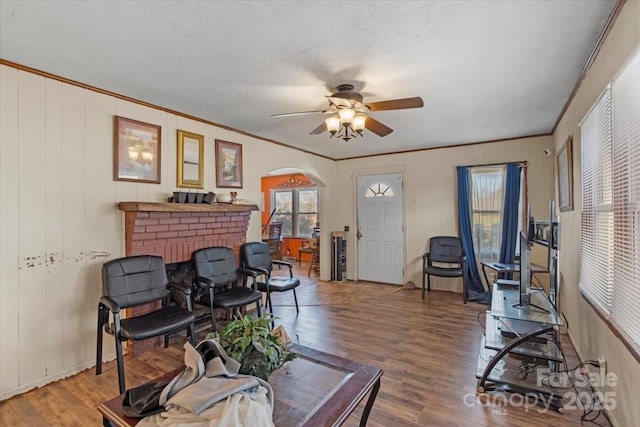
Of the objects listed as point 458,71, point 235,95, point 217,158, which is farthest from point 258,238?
point 458,71

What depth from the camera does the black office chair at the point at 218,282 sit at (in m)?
3.14

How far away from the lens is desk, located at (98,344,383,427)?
1.35 metres

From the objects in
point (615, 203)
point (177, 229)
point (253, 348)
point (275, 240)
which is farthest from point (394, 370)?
point (275, 240)

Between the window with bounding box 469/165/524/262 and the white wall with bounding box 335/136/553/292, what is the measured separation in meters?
0.18

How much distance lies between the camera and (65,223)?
2.54 metres

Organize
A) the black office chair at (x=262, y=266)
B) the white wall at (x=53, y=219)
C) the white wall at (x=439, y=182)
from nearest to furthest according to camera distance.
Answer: the white wall at (x=53, y=219) → the black office chair at (x=262, y=266) → the white wall at (x=439, y=182)

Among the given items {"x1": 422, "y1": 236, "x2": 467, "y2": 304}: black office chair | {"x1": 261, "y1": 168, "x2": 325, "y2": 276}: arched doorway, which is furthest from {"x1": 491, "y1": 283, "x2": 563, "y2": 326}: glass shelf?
{"x1": 261, "y1": 168, "x2": 325, "y2": 276}: arched doorway

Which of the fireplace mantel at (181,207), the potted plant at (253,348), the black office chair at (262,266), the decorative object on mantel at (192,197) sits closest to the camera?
the potted plant at (253,348)

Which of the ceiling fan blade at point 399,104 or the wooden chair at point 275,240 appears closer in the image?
the ceiling fan blade at point 399,104

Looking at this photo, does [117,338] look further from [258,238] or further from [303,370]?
[258,238]

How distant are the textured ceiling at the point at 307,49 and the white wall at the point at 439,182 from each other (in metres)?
1.55

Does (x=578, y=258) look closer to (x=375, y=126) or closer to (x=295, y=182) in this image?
(x=375, y=126)

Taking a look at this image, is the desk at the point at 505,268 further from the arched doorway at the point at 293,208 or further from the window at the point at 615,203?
the arched doorway at the point at 293,208

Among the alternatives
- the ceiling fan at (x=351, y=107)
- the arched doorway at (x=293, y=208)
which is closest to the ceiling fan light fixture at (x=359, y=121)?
the ceiling fan at (x=351, y=107)
